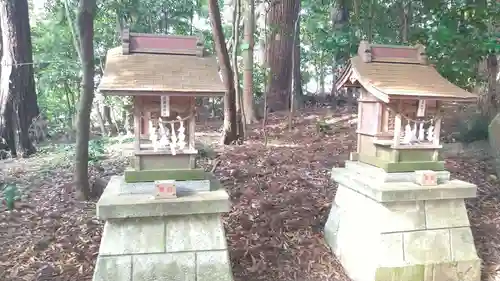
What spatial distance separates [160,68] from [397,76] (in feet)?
8.54

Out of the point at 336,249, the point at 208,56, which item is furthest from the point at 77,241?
the point at 336,249

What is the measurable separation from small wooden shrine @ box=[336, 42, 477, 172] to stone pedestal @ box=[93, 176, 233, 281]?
1.93 meters

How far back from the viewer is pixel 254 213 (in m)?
5.49

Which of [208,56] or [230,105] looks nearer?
[208,56]

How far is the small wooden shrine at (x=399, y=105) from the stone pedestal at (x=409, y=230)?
0.19m

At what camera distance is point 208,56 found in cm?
415

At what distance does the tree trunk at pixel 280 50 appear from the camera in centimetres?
1002

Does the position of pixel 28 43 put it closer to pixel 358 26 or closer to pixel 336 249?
pixel 358 26

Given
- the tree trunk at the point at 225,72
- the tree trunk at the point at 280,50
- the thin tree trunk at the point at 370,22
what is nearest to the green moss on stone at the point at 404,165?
the tree trunk at the point at 225,72

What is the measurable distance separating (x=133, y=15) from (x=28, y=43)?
2865 mm

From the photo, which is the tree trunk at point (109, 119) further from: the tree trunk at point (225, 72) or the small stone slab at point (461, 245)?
the small stone slab at point (461, 245)

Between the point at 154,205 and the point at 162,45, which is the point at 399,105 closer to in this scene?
the point at 162,45

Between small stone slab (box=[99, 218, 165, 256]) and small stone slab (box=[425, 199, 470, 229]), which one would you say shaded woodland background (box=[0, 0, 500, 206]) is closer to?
small stone slab (box=[99, 218, 165, 256])

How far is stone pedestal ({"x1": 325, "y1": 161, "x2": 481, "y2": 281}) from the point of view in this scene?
4.30 metres
